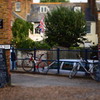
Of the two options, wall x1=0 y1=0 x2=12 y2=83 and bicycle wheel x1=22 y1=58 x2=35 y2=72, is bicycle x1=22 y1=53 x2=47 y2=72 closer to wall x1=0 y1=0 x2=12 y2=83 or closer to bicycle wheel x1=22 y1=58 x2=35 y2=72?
bicycle wheel x1=22 y1=58 x2=35 y2=72

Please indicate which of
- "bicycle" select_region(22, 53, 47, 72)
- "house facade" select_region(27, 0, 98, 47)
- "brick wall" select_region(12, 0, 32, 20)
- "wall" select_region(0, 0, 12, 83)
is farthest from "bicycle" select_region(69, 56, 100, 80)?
"brick wall" select_region(12, 0, 32, 20)

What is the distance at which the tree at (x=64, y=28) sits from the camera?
3975 centimetres

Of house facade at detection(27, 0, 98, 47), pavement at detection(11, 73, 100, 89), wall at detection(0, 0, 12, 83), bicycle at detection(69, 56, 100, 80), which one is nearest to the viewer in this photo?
wall at detection(0, 0, 12, 83)

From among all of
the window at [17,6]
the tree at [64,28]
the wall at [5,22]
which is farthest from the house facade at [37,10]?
the wall at [5,22]

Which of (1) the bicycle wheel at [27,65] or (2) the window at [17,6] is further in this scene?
(2) the window at [17,6]

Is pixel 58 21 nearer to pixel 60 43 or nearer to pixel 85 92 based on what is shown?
pixel 60 43

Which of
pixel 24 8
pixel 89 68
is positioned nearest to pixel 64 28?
pixel 24 8

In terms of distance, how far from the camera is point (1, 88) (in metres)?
12.8

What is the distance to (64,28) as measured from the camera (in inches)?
1576

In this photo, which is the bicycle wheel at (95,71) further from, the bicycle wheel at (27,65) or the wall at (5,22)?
the wall at (5,22)

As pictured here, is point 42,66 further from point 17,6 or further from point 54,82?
point 17,6

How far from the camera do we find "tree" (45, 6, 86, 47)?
39.8 meters

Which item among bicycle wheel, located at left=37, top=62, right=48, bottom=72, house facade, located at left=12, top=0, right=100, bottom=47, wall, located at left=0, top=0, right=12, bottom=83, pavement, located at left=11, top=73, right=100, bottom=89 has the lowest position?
pavement, located at left=11, top=73, right=100, bottom=89

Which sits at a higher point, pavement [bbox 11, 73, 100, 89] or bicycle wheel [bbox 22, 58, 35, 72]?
bicycle wheel [bbox 22, 58, 35, 72]
